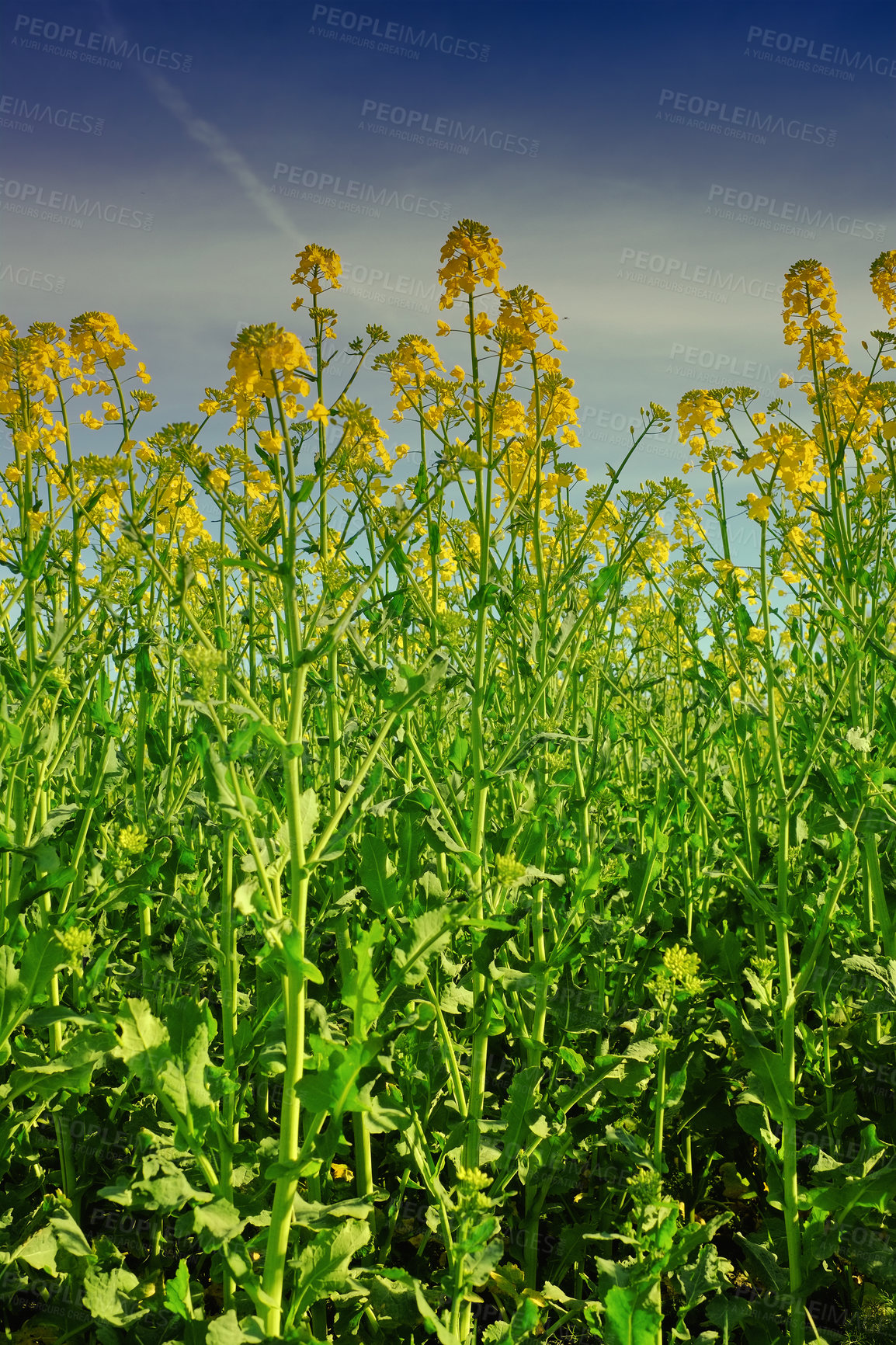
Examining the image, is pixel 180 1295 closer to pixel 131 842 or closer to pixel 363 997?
pixel 363 997

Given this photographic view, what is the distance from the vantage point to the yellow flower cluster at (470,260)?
2418mm

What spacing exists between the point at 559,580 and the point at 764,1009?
4.46 ft

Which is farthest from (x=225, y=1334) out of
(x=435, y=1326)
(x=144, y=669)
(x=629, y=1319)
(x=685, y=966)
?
(x=144, y=669)

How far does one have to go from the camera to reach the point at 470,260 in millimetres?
2436

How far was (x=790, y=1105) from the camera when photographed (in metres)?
1.98

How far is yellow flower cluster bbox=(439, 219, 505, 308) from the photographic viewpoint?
242cm

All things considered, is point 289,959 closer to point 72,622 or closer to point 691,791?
point 72,622

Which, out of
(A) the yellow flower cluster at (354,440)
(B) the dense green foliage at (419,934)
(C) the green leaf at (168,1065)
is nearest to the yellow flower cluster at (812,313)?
(B) the dense green foliage at (419,934)

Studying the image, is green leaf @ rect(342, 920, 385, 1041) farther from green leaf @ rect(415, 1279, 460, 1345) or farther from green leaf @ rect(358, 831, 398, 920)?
green leaf @ rect(415, 1279, 460, 1345)

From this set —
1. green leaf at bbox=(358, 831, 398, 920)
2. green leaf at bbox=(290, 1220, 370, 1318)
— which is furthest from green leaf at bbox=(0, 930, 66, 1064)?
green leaf at bbox=(290, 1220, 370, 1318)

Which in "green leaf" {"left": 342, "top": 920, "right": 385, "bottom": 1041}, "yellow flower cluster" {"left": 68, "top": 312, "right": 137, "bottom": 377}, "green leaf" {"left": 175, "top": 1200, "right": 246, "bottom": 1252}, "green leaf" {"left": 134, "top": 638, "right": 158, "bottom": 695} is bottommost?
"green leaf" {"left": 175, "top": 1200, "right": 246, "bottom": 1252}

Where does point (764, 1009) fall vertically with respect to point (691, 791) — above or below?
below

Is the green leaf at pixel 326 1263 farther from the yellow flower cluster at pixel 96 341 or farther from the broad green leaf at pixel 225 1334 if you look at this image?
the yellow flower cluster at pixel 96 341

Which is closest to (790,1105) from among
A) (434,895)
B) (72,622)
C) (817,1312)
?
(817,1312)
